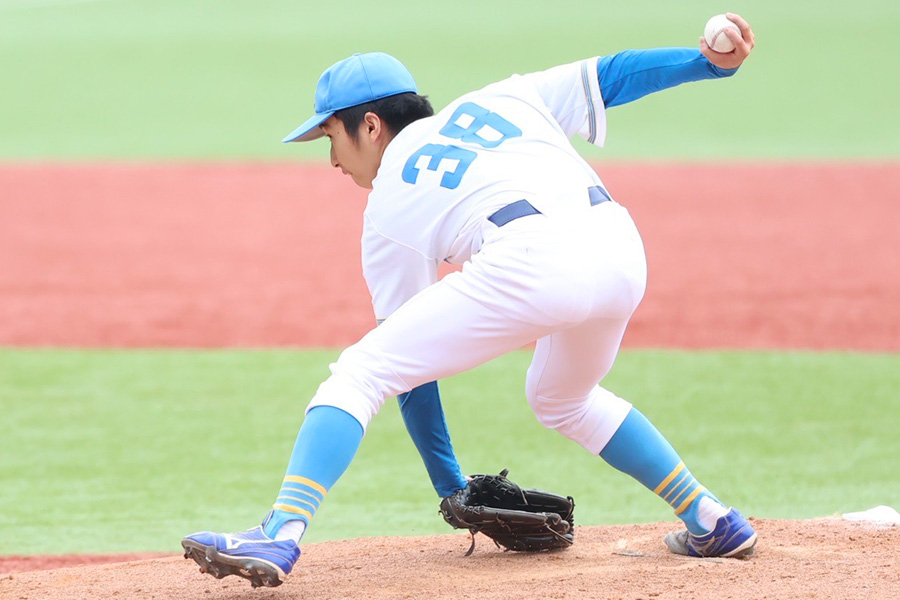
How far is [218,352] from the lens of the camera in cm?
794

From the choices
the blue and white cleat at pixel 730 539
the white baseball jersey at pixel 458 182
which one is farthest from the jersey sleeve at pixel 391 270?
the blue and white cleat at pixel 730 539

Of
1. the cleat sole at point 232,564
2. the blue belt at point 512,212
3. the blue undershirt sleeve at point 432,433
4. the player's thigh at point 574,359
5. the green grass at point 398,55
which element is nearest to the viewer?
the cleat sole at point 232,564

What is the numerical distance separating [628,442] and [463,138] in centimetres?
103

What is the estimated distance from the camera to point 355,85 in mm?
3133

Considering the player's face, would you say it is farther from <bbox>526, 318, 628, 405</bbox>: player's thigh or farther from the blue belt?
<bbox>526, 318, 628, 405</bbox>: player's thigh

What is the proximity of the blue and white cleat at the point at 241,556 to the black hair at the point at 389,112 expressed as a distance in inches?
44.8

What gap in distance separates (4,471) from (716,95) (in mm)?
18748

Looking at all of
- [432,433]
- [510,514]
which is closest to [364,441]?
[432,433]

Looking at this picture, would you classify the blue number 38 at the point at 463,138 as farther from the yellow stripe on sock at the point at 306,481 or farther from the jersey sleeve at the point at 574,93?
the yellow stripe on sock at the point at 306,481

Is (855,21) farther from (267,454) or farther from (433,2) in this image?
(267,454)

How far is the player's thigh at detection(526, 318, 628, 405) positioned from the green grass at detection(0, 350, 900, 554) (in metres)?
1.38

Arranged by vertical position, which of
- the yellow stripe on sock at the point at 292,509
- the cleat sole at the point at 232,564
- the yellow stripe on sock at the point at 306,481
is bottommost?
the cleat sole at the point at 232,564

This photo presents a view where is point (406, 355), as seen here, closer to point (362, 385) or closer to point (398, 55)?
point (362, 385)

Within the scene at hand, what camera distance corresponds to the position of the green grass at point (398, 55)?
18.5 metres
